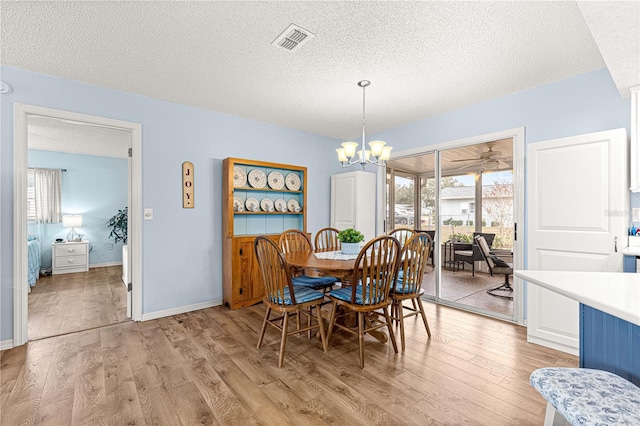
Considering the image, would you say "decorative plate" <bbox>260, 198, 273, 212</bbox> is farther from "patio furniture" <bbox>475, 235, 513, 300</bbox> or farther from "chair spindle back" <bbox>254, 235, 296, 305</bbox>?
"patio furniture" <bbox>475, 235, 513, 300</bbox>

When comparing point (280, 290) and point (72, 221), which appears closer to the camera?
point (280, 290)

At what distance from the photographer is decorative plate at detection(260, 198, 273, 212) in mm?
4289

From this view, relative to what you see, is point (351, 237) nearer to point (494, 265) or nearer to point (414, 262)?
point (414, 262)

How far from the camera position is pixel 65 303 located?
3.85m

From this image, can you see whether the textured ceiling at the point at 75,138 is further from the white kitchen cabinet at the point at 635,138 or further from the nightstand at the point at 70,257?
the white kitchen cabinet at the point at 635,138

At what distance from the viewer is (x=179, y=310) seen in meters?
3.54

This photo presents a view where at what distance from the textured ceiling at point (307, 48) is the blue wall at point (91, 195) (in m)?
4.31

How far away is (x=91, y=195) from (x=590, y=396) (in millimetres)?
8005

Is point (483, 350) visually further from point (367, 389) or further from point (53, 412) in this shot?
point (53, 412)

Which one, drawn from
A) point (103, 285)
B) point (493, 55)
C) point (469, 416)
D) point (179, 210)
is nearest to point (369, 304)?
point (469, 416)

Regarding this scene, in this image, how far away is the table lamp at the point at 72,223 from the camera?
19.6 ft

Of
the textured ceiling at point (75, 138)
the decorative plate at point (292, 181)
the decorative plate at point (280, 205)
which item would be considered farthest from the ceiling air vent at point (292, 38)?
the textured ceiling at point (75, 138)

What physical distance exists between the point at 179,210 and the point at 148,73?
1.51 m

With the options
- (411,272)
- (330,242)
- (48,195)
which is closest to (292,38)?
(411,272)
